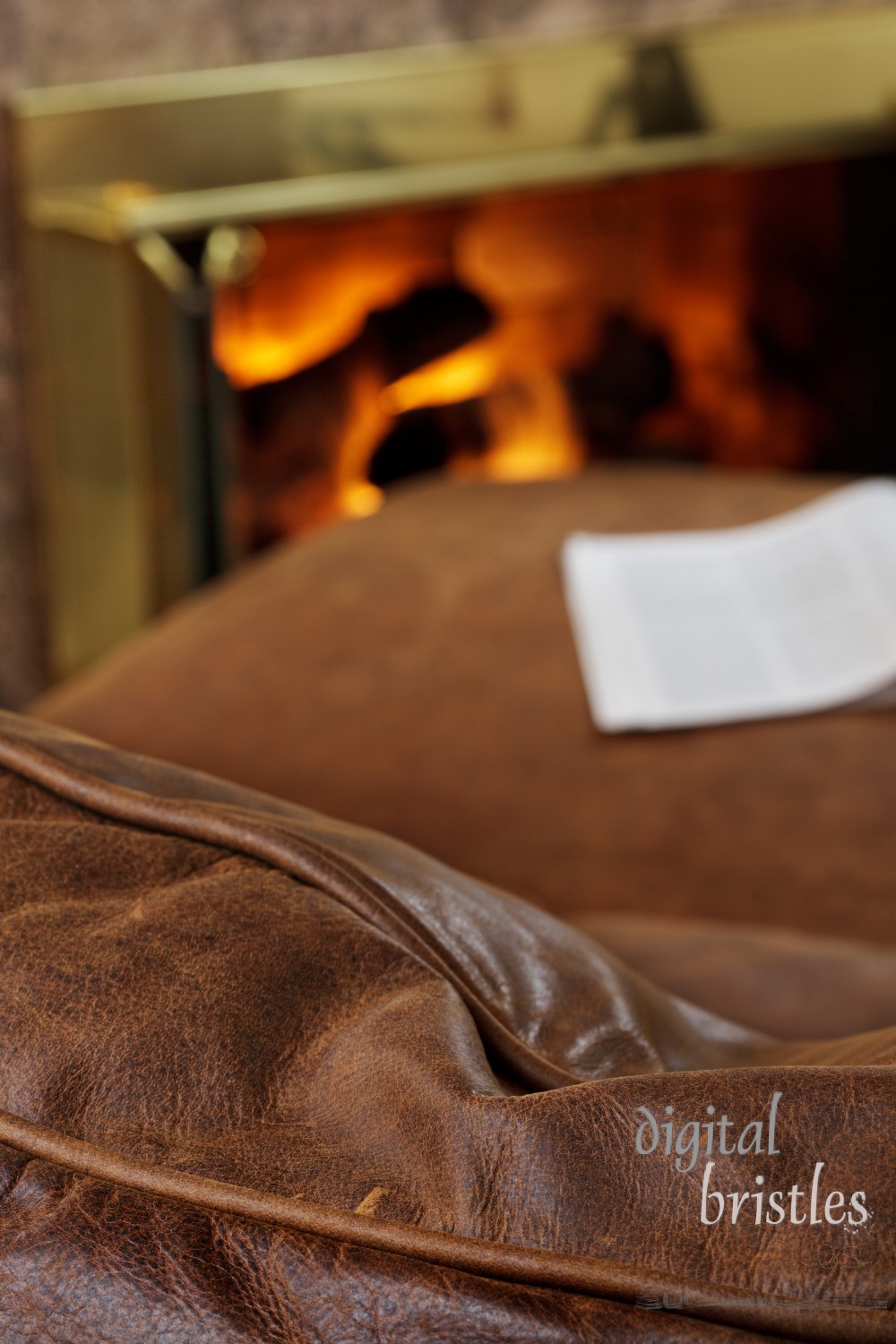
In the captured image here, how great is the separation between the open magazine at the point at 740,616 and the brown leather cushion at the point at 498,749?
0.02 metres

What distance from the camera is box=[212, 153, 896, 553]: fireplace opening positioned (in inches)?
71.3

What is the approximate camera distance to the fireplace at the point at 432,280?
173 centimetres

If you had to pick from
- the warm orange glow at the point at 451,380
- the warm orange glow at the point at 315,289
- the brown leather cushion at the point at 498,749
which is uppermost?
the warm orange glow at the point at 315,289

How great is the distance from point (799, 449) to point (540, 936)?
163 centimetres

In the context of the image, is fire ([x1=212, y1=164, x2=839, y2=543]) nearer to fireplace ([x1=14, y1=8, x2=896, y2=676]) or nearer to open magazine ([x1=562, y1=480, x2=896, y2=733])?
fireplace ([x1=14, y1=8, x2=896, y2=676])

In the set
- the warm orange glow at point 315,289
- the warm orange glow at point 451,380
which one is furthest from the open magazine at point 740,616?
the warm orange glow at point 315,289

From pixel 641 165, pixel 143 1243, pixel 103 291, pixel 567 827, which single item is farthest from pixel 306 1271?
pixel 103 291

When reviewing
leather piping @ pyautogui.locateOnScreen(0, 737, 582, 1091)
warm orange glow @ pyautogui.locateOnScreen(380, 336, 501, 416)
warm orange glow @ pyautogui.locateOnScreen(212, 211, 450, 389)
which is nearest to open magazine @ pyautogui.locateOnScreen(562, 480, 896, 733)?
leather piping @ pyautogui.locateOnScreen(0, 737, 582, 1091)

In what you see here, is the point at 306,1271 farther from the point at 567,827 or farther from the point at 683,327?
the point at 683,327

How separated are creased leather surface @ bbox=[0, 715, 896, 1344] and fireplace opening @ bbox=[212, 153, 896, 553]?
64.4 inches

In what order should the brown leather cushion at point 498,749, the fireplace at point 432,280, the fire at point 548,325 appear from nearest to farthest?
the brown leather cushion at point 498,749
the fireplace at point 432,280
the fire at point 548,325

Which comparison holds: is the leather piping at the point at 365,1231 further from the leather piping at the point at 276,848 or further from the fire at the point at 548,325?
the fire at the point at 548,325

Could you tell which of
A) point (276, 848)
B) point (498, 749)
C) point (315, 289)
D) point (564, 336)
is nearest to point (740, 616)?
point (498, 749)

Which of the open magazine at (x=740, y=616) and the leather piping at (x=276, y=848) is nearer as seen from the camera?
the leather piping at (x=276, y=848)
